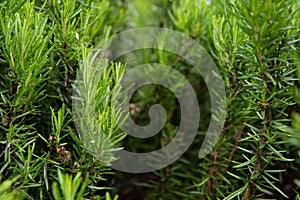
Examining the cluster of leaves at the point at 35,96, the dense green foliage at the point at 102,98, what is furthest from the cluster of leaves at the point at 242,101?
the cluster of leaves at the point at 35,96

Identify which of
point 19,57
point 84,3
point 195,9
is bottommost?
point 19,57

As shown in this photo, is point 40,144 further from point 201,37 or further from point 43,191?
point 201,37

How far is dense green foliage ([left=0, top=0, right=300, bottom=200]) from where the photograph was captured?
1.53 ft

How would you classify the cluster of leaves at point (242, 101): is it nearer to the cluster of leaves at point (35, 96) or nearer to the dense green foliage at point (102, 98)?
the dense green foliage at point (102, 98)

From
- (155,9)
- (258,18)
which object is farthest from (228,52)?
(155,9)

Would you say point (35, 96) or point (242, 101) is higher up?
point (242, 101)

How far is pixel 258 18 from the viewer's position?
440 millimetres

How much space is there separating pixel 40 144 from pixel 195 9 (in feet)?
1.27

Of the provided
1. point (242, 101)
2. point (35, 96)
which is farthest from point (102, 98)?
point (242, 101)

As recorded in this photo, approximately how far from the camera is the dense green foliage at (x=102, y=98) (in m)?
0.47

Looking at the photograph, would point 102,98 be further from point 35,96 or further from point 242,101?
point 242,101

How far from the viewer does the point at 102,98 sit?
1.62 ft

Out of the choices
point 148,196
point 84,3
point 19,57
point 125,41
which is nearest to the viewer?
point 19,57

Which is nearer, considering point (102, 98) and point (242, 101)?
point (102, 98)
